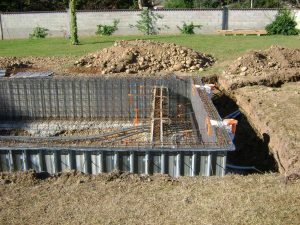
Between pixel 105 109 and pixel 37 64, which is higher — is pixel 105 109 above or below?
below

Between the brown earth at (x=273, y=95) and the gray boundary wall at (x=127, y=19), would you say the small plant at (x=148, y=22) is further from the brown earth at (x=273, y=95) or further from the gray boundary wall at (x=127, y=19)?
the brown earth at (x=273, y=95)

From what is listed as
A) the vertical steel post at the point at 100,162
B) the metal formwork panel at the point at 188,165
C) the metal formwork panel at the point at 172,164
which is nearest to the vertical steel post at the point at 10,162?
the vertical steel post at the point at 100,162

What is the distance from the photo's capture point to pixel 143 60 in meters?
16.8

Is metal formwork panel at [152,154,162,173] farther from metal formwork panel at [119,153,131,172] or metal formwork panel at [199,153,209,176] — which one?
metal formwork panel at [199,153,209,176]

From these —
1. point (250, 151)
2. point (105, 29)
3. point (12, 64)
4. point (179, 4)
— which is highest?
point (179, 4)

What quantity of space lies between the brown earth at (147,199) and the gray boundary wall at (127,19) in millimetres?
24159

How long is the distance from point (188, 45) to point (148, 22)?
8.18 m

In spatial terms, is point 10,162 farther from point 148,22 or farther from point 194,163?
point 148,22

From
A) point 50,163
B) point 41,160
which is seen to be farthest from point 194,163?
point 41,160

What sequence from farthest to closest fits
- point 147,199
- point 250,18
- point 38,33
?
point 250,18
point 38,33
point 147,199

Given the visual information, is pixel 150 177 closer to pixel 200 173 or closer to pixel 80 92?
pixel 200 173

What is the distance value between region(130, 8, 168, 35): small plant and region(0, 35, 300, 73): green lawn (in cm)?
440

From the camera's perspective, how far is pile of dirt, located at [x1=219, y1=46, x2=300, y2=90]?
14914 mm

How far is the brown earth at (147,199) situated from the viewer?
5.95m
